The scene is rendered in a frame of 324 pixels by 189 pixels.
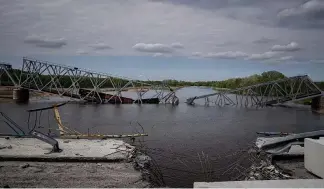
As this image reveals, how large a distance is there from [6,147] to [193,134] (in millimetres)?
12184

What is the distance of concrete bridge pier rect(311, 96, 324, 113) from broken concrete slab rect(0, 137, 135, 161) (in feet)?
128

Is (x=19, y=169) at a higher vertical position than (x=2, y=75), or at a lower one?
lower

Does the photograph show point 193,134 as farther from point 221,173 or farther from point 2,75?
point 2,75

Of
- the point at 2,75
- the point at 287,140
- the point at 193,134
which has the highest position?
the point at 2,75

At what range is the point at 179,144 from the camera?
16750mm

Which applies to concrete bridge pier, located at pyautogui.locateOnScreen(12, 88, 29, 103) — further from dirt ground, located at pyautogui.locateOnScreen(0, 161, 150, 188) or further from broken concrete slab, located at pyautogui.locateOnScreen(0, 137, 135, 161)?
dirt ground, located at pyautogui.locateOnScreen(0, 161, 150, 188)

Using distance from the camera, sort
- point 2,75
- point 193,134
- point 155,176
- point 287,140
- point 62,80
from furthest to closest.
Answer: point 62,80
point 2,75
point 193,134
point 287,140
point 155,176

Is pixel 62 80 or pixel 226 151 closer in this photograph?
pixel 226 151

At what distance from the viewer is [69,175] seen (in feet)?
27.7

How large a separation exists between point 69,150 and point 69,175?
8.95 ft

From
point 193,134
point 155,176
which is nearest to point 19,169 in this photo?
point 155,176

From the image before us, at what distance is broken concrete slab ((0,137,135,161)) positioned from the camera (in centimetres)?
1005

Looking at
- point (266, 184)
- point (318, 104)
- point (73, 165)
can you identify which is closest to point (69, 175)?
point (73, 165)

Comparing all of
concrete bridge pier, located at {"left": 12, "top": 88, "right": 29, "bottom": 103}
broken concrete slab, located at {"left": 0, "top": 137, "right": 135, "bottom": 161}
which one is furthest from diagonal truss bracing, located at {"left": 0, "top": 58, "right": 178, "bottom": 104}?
broken concrete slab, located at {"left": 0, "top": 137, "right": 135, "bottom": 161}
